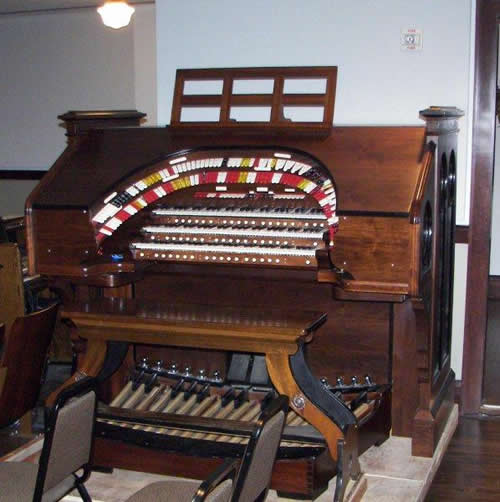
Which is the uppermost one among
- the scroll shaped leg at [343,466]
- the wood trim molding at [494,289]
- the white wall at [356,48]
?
the white wall at [356,48]

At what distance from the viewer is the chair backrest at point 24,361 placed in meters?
3.10

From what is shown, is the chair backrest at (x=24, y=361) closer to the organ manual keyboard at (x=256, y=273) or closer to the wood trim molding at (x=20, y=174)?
the organ manual keyboard at (x=256, y=273)

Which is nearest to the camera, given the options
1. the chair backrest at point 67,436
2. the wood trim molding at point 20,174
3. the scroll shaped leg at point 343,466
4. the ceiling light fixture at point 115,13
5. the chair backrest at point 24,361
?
the chair backrest at point 67,436

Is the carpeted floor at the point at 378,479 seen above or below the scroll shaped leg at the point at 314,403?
below

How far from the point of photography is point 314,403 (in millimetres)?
2992

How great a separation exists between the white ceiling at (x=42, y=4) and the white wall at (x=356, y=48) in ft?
10.1

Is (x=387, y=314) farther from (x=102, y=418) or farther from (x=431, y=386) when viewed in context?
(x=102, y=418)

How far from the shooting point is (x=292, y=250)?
319 cm

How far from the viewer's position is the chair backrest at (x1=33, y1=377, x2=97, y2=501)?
2.17 m

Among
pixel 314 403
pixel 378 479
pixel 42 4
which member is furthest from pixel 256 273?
pixel 42 4

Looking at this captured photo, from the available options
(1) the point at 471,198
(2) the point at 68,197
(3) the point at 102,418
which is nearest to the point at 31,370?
(3) the point at 102,418

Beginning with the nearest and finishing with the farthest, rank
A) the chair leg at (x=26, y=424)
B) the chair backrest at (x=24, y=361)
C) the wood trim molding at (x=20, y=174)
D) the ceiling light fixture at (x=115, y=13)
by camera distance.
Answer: the chair backrest at (x=24, y=361) < the chair leg at (x=26, y=424) < the ceiling light fixture at (x=115, y=13) < the wood trim molding at (x=20, y=174)

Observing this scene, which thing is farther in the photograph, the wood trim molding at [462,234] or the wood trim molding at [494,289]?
the wood trim molding at [494,289]

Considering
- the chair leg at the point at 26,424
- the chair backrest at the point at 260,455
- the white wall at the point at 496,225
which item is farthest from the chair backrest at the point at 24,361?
the white wall at the point at 496,225
